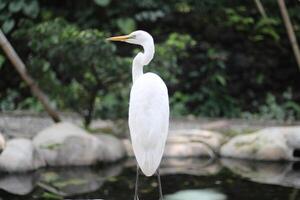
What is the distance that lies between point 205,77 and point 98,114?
2754 mm

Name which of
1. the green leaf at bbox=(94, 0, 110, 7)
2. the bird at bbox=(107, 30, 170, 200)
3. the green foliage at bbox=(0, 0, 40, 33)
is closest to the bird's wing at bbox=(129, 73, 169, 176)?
the bird at bbox=(107, 30, 170, 200)

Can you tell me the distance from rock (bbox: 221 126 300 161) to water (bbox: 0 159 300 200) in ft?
0.56

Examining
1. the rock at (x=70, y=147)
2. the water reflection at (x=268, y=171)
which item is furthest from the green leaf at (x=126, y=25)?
the water reflection at (x=268, y=171)

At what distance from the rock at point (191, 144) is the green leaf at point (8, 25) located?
355 cm

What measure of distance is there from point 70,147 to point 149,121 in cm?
339

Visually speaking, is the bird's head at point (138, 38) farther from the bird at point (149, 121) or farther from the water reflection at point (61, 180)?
Result: the water reflection at point (61, 180)

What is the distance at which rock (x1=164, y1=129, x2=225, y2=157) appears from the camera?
8.30 m

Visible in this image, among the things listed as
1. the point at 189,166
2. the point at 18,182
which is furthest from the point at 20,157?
the point at 189,166

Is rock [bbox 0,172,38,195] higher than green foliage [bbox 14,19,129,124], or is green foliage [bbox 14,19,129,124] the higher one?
green foliage [bbox 14,19,129,124]

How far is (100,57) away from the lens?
787 cm

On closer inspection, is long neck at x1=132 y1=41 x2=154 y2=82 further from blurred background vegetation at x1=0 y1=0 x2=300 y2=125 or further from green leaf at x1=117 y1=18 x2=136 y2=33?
green leaf at x1=117 y1=18 x2=136 y2=33

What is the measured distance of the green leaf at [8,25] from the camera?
406 inches

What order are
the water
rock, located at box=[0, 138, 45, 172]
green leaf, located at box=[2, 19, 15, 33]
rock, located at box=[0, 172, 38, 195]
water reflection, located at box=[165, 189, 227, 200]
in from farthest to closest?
green leaf, located at box=[2, 19, 15, 33], rock, located at box=[0, 138, 45, 172], rock, located at box=[0, 172, 38, 195], the water, water reflection, located at box=[165, 189, 227, 200]

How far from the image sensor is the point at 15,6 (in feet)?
34.6
